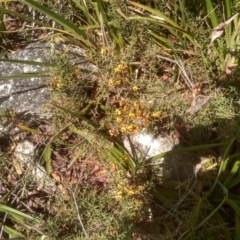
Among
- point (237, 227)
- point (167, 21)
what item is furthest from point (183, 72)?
point (237, 227)

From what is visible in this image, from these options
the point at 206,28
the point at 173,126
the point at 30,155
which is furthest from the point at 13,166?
the point at 206,28

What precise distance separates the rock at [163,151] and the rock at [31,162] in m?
0.51

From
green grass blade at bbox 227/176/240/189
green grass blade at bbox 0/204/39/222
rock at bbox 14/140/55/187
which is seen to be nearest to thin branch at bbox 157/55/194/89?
green grass blade at bbox 227/176/240/189

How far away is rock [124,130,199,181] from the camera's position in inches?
79.5

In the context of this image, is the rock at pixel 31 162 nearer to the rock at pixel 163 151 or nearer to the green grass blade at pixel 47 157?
the green grass blade at pixel 47 157

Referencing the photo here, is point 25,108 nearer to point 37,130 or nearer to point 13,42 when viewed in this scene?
point 37,130

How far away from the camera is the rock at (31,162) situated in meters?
2.14

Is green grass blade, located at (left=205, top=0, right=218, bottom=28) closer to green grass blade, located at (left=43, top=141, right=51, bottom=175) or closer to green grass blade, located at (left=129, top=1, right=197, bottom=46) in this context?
green grass blade, located at (left=129, top=1, right=197, bottom=46)

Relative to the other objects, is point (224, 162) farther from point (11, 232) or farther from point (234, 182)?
point (11, 232)

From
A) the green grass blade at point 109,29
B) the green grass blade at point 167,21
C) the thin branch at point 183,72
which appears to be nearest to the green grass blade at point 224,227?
the thin branch at point 183,72

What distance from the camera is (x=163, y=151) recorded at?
6.81ft

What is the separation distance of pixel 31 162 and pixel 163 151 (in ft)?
2.50

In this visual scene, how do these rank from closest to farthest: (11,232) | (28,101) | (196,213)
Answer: (196,213)
(11,232)
(28,101)

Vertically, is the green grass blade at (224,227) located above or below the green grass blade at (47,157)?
below
